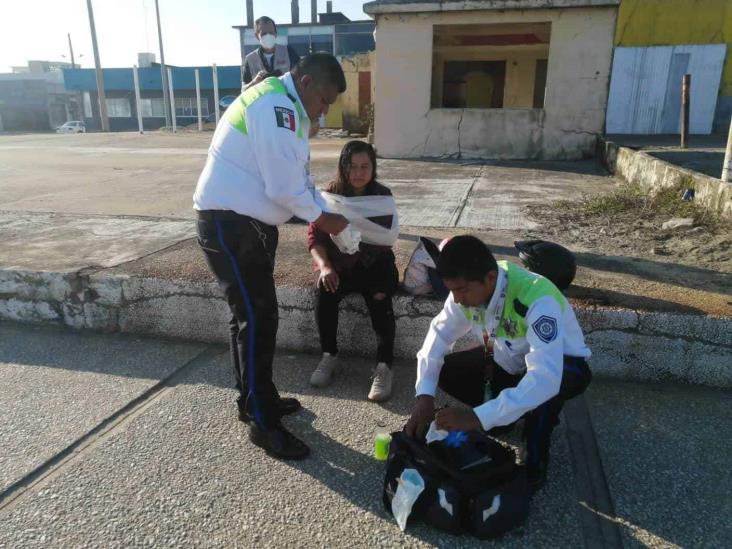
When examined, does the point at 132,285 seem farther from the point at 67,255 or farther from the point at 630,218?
the point at 630,218

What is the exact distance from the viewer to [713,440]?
8.14 feet

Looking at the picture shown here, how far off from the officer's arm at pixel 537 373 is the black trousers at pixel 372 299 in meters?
1.16

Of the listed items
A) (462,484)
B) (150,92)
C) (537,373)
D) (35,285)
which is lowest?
(462,484)

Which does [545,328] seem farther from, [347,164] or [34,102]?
[34,102]

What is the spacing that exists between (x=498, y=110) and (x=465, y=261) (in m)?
9.66

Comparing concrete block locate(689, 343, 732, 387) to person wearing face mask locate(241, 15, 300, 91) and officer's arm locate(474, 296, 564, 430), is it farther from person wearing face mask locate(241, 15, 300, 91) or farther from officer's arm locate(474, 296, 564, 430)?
person wearing face mask locate(241, 15, 300, 91)

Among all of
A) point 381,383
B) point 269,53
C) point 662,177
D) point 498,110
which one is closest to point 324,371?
point 381,383

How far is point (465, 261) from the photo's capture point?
1.94m

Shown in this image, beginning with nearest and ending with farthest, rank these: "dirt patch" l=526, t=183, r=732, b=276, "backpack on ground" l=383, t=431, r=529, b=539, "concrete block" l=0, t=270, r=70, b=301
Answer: "backpack on ground" l=383, t=431, r=529, b=539 → "concrete block" l=0, t=270, r=70, b=301 → "dirt patch" l=526, t=183, r=732, b=276

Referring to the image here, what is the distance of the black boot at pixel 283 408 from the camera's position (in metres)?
2.60

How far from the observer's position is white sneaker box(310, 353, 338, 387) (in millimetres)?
3031

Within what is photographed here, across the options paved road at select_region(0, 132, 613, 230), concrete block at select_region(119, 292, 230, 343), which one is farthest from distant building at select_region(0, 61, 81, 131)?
concrete block at select_region(119, 292, 230, 343)

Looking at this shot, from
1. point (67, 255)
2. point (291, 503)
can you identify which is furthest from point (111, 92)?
point (291, 503)

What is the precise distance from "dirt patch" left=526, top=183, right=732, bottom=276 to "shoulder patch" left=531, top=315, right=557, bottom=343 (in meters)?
2.23
